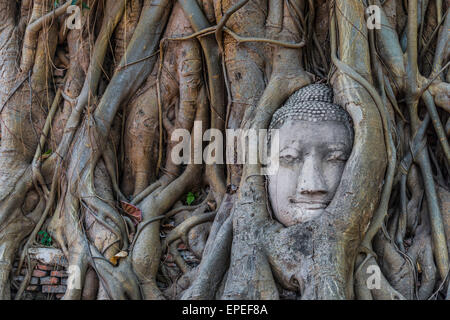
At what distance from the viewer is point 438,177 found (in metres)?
4.25

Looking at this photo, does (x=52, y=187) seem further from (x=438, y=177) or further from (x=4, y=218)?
(x=438, y=177)

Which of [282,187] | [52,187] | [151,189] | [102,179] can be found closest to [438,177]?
[282,187]

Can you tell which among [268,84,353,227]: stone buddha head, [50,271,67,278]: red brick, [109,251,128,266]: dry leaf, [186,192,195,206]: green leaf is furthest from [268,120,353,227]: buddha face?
[50,271,67,278]: red brick

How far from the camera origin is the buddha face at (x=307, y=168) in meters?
3.80

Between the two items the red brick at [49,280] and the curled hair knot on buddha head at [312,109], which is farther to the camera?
the red brick at [49,280]

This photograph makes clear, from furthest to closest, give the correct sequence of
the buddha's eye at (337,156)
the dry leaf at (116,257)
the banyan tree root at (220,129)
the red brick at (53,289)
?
the red brick at (53,289) < the dry leaf at (116,257) < the buddha's eye at (337,156) < the banyan tree root at (220,129)

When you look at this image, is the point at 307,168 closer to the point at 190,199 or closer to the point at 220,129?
the point at 220,129

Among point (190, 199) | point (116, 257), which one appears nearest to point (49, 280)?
point (116, 257)

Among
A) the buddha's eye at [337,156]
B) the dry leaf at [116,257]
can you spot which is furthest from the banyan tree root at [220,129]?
the buddha's eye at [337,156]

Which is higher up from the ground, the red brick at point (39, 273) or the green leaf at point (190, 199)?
the green leaf at point (190, 199)

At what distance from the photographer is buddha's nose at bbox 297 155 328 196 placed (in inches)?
149

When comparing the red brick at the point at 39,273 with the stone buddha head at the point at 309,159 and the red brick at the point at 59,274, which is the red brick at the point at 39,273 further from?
the stone buddha head at the point at 309,159

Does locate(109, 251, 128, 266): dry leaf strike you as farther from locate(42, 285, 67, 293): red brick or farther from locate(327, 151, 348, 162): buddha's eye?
locate(327, 151, 348, 162): buddha's eye

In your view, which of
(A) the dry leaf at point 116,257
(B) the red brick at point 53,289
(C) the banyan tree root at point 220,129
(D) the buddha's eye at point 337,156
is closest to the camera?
(C) the banyan tree root at point 220,129
